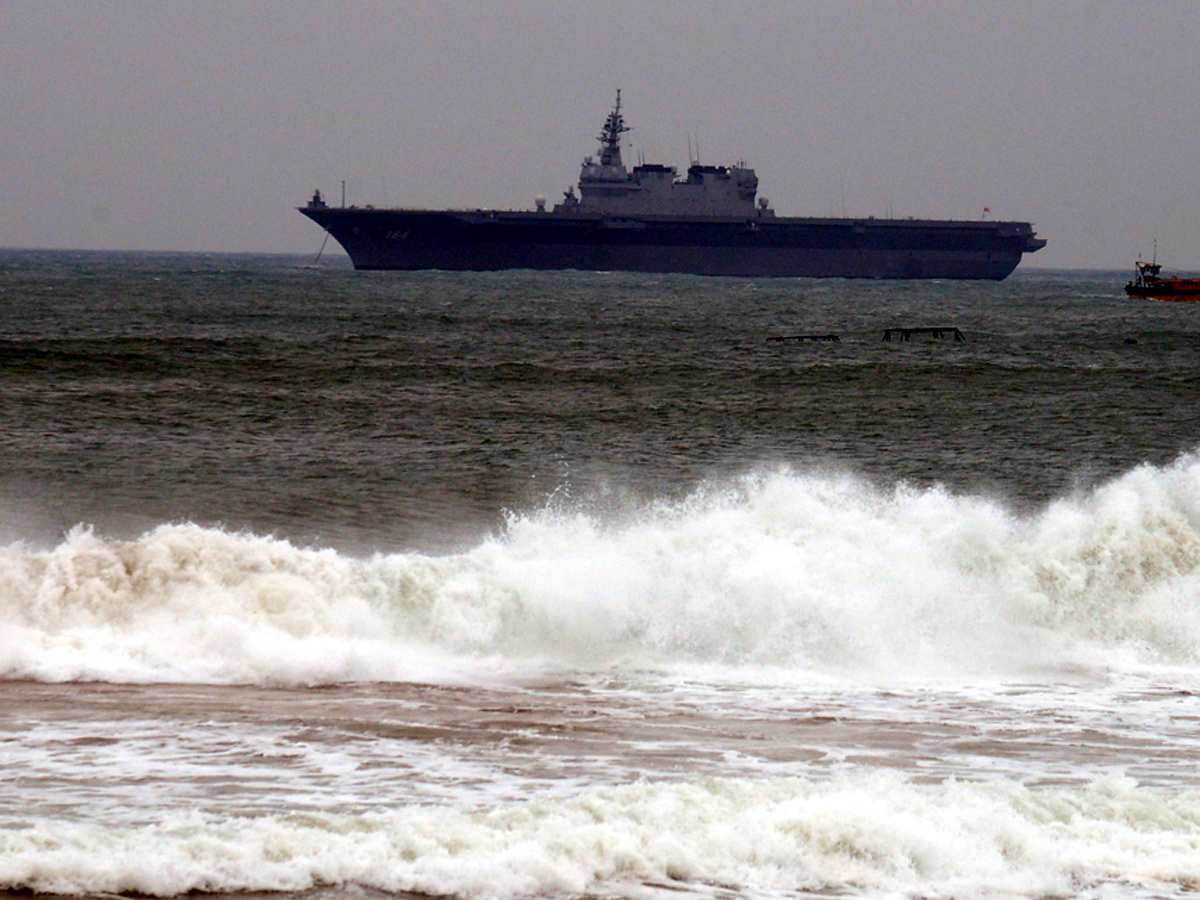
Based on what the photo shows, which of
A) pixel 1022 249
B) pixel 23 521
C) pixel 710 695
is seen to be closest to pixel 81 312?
pixel 23 521

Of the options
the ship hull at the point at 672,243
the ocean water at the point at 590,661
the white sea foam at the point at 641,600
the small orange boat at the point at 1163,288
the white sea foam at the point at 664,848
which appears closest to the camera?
the white sea foam at the point at 664,848

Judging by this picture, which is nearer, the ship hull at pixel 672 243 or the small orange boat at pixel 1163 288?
the small orange boat at pixel 1163 288

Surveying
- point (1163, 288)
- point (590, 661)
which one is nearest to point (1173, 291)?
point (1163, 288)

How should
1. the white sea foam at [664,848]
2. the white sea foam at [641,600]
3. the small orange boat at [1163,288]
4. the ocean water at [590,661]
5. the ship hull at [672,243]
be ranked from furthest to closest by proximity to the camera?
the ship hull at [672,243], the small orange boat at [1163,288], the white sea foam at [641,600], the ocean water at [590,661], the white sea foam at [664,848]

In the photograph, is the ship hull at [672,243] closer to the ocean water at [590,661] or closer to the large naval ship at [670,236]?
the large naval ship at [670,236]

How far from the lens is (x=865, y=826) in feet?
24.2

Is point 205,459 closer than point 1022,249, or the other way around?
point 205,459

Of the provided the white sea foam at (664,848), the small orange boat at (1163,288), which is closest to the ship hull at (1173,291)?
the small orange boat at (1163,288)

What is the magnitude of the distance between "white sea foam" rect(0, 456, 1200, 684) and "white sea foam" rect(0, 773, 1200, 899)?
3.54 m

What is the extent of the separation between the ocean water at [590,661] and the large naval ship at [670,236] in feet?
280

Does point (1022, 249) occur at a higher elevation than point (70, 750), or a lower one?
higher

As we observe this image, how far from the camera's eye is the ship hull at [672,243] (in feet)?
361

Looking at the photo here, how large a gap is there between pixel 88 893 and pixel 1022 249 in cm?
11858

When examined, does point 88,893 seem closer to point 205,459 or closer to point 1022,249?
point 205,459
